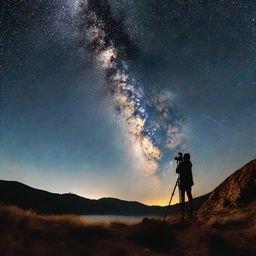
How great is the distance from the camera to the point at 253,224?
29.3 feet

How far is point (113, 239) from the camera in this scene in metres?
7.46

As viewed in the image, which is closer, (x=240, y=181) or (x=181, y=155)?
(x=181, y=155)

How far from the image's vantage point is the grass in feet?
19.2

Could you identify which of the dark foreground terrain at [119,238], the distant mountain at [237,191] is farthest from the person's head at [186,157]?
the distant mountain at [237,191]

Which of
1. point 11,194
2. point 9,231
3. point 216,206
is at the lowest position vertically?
point 9,231

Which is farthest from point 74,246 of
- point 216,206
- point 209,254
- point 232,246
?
point 216,206

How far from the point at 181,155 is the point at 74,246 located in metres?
5.98

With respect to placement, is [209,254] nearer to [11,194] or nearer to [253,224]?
[253,224]

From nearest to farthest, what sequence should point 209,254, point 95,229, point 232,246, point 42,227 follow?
point 209,254 → point 232,246 → point 42,227 → point 95,229

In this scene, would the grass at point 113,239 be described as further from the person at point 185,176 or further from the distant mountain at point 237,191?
the distant mountain at point 237,191

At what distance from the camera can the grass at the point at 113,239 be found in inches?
230

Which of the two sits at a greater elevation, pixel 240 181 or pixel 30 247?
pixel 240 181

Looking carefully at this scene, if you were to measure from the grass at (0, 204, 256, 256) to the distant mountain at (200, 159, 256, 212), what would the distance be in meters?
4.07

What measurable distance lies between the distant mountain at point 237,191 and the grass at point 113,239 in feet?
13.4
